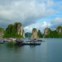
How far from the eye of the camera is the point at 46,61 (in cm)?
6850

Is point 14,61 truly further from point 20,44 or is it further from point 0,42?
point 0,42

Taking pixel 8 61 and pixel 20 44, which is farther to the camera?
pixel 20 44

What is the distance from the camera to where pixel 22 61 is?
68688mm

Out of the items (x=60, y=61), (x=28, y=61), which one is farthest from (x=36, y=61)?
(x=60, y=61)

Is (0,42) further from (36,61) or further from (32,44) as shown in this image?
(36,61)

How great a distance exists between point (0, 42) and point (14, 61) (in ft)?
330

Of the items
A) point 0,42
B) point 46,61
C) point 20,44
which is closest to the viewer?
point 46,61

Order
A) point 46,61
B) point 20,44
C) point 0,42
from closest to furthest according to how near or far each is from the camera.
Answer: point 46,61 < point 20,44 < point 0,42

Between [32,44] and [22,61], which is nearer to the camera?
[22,61]

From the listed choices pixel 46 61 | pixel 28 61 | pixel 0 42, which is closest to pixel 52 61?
pixel 46 61

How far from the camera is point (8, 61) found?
69.0 meters

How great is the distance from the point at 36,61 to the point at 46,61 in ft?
9.07

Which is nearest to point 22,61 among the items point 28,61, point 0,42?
point 28,61

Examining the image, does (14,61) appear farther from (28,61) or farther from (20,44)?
(20,44)
